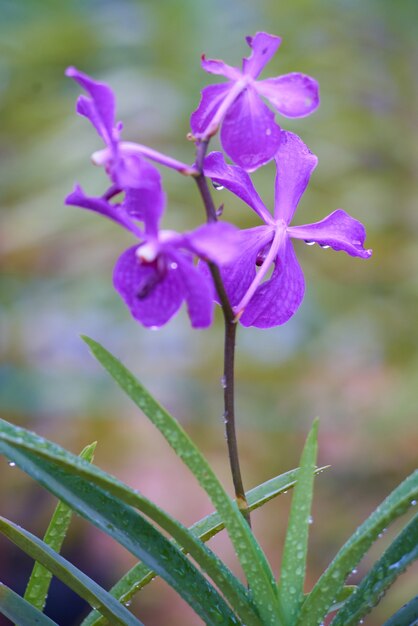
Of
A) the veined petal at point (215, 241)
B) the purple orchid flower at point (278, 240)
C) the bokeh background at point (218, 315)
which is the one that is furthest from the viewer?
the bokeh background at point (218, 315)

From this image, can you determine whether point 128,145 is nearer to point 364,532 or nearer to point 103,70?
point 364,532

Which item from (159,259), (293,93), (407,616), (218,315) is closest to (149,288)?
(159,259)

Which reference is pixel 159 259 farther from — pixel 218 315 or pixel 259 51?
pixel 218 315

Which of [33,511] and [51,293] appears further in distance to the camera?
[51,293]

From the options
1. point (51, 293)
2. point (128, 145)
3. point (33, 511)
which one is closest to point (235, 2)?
point (51, 293)

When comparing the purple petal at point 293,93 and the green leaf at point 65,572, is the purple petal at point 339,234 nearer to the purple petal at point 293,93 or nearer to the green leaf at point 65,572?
the purple petal at point 293,93

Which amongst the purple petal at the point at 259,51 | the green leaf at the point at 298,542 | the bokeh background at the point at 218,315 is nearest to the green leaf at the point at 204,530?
the green leaf at the point at 298,542

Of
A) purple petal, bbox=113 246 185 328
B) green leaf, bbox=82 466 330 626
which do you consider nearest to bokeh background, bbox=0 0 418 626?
green leaf, bbox=82 466 330 626

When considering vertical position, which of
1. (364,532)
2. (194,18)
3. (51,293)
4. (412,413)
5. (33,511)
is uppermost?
(194,18)
